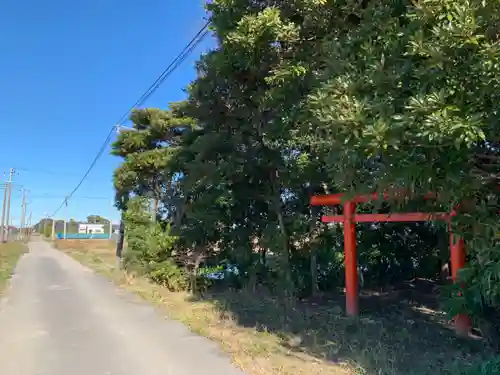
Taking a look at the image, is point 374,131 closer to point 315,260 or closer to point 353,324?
point 353,324

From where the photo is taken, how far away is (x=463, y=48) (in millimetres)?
3377

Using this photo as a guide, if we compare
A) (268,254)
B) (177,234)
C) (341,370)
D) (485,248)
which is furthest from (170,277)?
(485,248)

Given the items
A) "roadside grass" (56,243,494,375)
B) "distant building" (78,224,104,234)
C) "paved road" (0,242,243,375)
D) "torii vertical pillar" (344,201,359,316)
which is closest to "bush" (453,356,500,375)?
"roadside grass" (56,243,494,375)

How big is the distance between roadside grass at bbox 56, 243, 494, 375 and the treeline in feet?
3.07

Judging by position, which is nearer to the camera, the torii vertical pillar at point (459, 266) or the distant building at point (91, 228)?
the torii vertical pillar at point (459, 266)

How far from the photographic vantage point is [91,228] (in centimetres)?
10656

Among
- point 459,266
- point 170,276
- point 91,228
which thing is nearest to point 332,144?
point 459,266

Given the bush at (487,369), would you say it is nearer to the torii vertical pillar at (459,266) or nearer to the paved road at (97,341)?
the torii vertical pillar at (459,266)

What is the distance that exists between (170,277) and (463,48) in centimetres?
1115

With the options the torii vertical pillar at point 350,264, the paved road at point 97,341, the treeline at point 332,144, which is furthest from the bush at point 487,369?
the torii vertical pillar at point 350,264

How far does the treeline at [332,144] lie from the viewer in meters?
3.46

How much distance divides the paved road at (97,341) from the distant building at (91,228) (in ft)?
318

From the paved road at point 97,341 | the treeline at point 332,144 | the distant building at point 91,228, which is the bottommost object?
the paved road at point 97,341

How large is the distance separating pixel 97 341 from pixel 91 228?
106 meters
